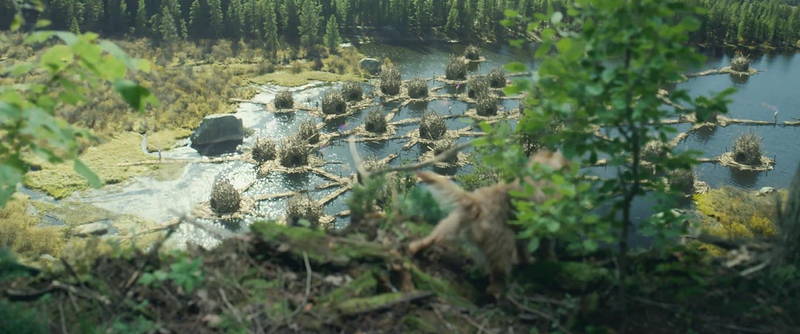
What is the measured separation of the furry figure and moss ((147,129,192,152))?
1350 centimetres

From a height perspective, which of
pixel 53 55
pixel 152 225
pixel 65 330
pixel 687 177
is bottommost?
pixel 152 225

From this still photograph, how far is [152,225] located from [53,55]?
922 centimetres

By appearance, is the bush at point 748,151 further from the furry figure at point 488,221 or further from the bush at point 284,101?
the furry figure at point 488,221

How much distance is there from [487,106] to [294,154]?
238 inches

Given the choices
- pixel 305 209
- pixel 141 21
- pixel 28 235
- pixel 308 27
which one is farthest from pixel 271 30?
pixel 28 235

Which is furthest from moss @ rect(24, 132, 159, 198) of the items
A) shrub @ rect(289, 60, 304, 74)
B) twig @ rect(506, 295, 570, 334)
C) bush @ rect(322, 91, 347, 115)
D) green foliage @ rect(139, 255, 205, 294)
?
twig @ rect(506, 295, 570, 334)

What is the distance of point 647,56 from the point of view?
8.04ft

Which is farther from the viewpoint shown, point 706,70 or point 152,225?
point 706,70

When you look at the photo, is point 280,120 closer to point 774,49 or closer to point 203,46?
point 203,46

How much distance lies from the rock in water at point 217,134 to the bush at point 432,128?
430 centimetres

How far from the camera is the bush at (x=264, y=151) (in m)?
14.6

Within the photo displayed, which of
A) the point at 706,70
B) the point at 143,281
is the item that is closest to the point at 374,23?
the point at 706,70

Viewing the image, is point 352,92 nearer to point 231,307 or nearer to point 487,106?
point 487,106

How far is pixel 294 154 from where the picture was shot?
46.6 feet
